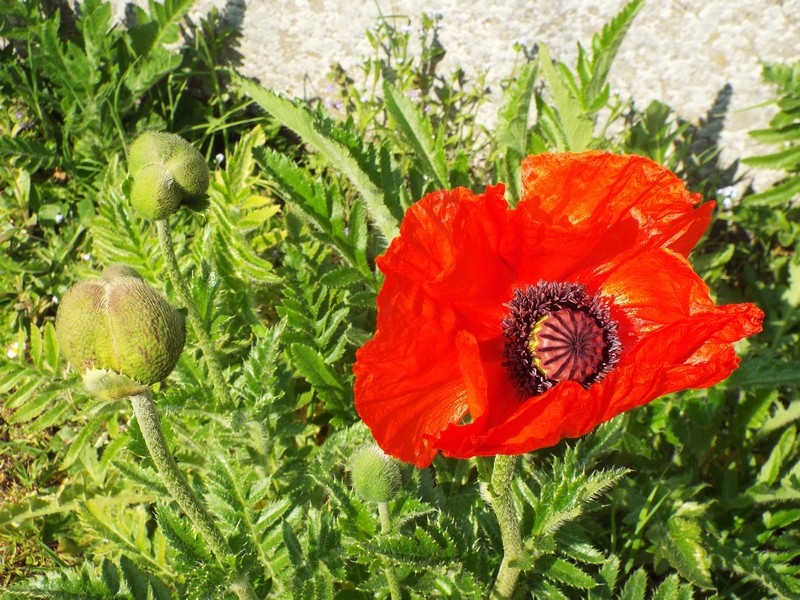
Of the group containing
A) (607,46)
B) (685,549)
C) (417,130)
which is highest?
(607,46)

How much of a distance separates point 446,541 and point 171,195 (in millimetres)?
1102

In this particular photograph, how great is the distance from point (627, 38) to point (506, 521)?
2.47 metres

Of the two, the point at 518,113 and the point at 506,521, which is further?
the point at 518,113

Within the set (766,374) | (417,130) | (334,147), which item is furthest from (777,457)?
(334,147)

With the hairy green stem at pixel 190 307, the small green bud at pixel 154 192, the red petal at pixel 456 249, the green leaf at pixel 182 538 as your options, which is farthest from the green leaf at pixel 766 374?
the small green bud at pixel 154 192

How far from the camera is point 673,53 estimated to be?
11.1 feet

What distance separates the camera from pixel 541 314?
179 cm

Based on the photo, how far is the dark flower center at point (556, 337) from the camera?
5.56 feet

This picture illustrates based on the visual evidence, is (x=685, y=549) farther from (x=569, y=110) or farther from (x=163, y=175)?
(x=163, y=175)

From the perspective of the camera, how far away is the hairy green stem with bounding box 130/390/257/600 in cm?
153

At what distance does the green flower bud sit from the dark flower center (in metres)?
0.39

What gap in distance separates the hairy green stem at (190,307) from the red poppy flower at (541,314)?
2.61ft

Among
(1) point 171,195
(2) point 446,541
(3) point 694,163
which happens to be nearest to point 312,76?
(3) point 694,163

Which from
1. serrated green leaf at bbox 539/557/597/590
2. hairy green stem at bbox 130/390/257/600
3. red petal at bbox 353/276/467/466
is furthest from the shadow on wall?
hairy green stem at bbox 130/390/257/600
